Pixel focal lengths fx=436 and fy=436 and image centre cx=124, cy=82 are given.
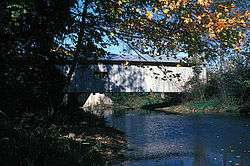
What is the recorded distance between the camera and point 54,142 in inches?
414

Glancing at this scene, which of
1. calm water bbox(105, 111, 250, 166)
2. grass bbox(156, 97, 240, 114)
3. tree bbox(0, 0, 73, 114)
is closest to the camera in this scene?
calm water bbox(105, 111, 250, 166)

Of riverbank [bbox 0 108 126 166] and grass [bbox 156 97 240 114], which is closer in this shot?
riverbank [bbox 0 108 126 166]

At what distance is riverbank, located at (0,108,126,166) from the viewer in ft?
28.8

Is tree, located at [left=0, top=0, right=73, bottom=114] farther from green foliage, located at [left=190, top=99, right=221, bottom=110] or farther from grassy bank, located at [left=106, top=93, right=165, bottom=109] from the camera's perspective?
grassy bank, located at [left=106, top=93, right=165, bottom=109]

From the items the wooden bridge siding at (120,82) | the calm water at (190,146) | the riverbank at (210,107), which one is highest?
the wooden bridge siding at (120,82)

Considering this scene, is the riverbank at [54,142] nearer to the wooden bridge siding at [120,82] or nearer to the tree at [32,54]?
the tree at [32,54]

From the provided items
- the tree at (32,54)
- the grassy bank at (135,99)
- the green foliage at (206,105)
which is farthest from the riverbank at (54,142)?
the grassy bank at (135,99)

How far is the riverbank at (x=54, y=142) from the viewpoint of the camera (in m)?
8.79

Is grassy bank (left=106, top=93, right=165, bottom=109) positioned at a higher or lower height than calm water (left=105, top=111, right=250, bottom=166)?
higher

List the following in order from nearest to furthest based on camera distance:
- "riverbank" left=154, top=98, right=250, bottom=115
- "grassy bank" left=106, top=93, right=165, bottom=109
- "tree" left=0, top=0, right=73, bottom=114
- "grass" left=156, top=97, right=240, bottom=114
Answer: "tree" left=0, top=0, right=73, bottom=114 → "riverbank" left=154, top=98, right=250, bottom=115 → "grass" left=156, top=97, right=240, bottom=114 → "grassy bank" left=106, top=93, right=165, bottom=109

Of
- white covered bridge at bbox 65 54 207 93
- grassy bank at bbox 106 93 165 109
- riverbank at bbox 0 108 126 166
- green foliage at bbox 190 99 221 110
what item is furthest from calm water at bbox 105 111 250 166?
grassy bank at bbox 106 93 165 109

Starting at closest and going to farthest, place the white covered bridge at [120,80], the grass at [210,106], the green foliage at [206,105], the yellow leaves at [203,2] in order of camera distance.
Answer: the yellow leaves at [203,2]
the grass at [210,106]
the green foliage at [206,105]
the white covered bridge at [120,80]

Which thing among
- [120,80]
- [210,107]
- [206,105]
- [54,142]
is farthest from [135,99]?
[54,142]

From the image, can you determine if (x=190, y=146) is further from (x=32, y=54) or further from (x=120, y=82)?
(x=120, y=82)
